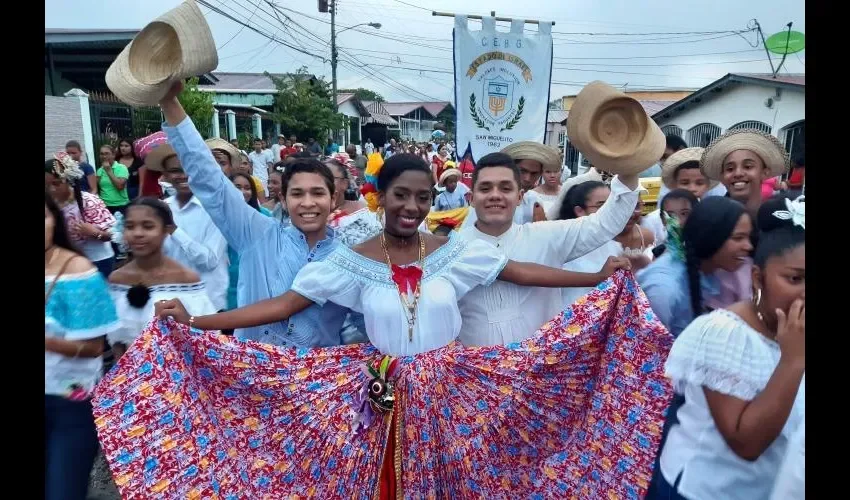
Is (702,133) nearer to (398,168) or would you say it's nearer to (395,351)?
(398,168)

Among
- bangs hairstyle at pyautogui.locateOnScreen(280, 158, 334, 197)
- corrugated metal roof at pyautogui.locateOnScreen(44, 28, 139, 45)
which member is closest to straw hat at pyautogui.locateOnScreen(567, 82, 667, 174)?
bangs hairstyle at pyautogui.locateOnScreen(280, 158, 334, 197)

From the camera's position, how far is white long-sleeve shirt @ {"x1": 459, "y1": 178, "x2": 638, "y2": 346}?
3.00 m

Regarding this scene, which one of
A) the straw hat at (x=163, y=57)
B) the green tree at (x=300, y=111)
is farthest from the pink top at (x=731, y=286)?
the green tree at (x=300, y=111)

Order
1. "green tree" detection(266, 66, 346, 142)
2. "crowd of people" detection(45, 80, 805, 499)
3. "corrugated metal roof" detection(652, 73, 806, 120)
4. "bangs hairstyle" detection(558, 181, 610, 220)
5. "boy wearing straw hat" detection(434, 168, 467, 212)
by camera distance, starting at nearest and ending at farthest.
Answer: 1. "crowd of people" detection(45, 80, 805, 499)
2. "bangs hairstyle" detection(558, 181, 610, 220)
3. "boy wearing straw hat" detection(434, 168, 467, 212)
4. "corrugated metal roof" detection(652, 73, 806, 120)
5. "green tree" detection(266, 66, 346, 142)

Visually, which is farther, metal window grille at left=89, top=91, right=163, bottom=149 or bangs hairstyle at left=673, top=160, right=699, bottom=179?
metal window grille at left=89, top=91, right=163, bottom=149

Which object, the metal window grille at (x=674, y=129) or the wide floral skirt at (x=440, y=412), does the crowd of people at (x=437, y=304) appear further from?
the metal window grille at (x=674, y=129)

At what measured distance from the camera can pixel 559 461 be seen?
9.30ft

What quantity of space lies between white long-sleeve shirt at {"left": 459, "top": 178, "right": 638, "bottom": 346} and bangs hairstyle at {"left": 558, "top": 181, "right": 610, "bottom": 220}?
2.65 feet

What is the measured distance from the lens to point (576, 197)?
4.11 m

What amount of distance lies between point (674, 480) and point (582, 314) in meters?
0.87

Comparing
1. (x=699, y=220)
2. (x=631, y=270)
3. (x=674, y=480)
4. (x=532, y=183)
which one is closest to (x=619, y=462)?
(x=674, y=480)

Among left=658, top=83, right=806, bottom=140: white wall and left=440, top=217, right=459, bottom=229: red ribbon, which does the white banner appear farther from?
left=658, top=83, right=806, bottom=140: white wall

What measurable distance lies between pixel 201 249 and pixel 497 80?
288 centimetres

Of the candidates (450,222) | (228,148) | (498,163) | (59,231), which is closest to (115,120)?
(228,148)
